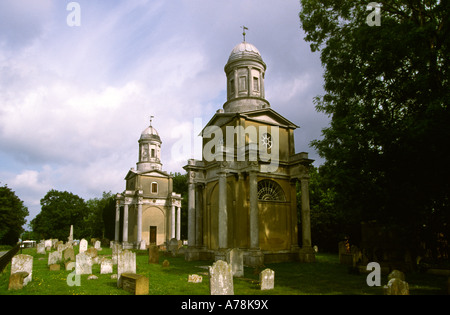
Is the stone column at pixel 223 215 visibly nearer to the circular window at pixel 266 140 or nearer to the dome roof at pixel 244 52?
the circular window at pixel 266 140

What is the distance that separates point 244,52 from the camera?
2462 cm

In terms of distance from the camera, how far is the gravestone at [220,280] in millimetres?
9143

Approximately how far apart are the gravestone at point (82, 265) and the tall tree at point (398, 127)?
1127 cm

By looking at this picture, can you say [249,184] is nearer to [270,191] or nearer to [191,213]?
[270,191]

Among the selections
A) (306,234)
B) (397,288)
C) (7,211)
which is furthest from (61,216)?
(397,288)

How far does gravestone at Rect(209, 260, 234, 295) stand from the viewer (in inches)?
360

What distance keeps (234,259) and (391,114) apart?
29.4ft

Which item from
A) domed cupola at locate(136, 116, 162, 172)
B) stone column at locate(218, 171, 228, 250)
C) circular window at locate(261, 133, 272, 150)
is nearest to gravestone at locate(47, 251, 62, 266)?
stone column at locate(218, 171, 228, 250)

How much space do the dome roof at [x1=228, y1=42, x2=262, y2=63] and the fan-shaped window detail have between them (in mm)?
10349

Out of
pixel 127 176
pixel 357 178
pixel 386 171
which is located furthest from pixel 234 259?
pixel 127 176

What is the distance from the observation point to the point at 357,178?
10969 millimetres

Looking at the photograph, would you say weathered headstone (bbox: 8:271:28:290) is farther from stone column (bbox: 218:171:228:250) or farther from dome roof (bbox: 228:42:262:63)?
dome roof (bbox: 228:42:262:63)

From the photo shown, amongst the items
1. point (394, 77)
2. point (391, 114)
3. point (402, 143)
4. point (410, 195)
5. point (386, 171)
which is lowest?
point (410, 195)
